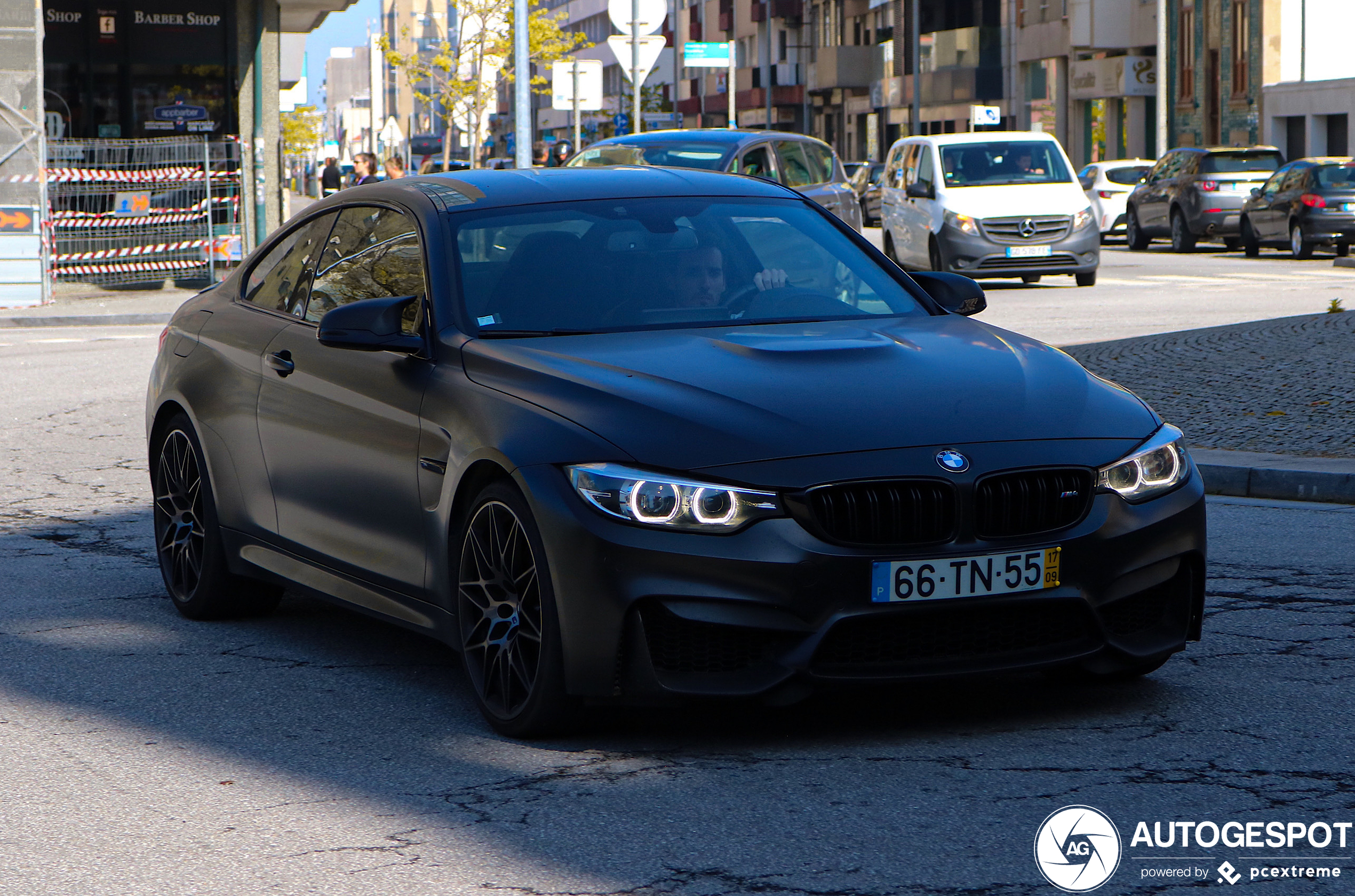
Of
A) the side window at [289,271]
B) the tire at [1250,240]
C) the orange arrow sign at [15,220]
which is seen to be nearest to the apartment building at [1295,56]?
the tire at [1250,240]

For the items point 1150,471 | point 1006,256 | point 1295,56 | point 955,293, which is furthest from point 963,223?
point 1295,56

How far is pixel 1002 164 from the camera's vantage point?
23.5 metres

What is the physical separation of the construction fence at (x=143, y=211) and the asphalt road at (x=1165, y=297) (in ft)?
34.2

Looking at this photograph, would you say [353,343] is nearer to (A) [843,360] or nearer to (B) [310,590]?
(B) [310,590]

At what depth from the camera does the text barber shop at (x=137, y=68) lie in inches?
1168

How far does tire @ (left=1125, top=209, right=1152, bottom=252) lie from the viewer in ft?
111

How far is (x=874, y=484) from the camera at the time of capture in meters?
4.60

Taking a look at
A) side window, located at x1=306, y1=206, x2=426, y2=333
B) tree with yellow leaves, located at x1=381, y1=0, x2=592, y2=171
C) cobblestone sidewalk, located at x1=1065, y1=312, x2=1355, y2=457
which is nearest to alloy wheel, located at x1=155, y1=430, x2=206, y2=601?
side window, located at x1=306, y1=206, x2=426, y2=333

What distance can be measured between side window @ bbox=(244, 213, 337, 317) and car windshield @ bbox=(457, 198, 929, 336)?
2.76 feet

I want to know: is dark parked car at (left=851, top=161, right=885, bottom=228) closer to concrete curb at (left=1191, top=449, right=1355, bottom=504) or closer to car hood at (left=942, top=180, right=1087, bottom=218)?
car hood at (left=942, top=180, right=1087, bottom=218)

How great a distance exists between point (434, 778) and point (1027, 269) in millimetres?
18982

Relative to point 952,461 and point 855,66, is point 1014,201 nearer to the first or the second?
point 952,461

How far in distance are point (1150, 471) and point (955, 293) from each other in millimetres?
1430

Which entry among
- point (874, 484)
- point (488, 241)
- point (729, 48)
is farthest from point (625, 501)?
point (729, 48)
